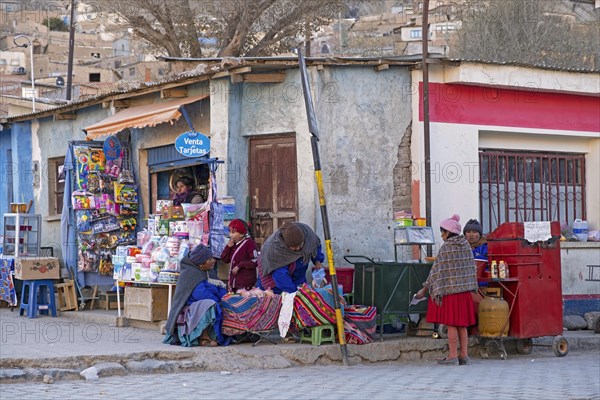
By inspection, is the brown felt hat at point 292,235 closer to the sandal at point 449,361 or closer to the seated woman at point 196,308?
the seated woman at point 196,308

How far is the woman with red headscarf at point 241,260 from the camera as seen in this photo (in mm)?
11469

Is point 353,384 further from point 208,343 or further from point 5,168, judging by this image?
point 5,168

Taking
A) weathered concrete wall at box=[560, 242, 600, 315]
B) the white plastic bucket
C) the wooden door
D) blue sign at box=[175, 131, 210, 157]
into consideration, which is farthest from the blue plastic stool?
the white plastic bucket

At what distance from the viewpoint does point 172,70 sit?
Answer: 2742 cm

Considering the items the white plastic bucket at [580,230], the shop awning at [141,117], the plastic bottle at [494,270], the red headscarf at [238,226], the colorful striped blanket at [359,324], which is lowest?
the colorful striped blanket at [359,324]

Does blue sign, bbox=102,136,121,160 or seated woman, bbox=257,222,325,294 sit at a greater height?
blue sign, bbox=102,136,121,160

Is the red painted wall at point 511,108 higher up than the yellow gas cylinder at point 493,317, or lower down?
higher up

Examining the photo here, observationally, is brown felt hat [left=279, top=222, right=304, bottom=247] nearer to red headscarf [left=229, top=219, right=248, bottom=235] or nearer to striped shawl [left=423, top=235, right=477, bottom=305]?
red headscarf [left=229, top=219, right=248, bottom=235]

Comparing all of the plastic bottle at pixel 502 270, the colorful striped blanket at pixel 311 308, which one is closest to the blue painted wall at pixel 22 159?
the colorful striped blanket at pixel 311 308

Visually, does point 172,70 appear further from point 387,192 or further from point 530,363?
point 530,363

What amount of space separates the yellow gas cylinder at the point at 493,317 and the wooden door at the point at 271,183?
2902 millimetres

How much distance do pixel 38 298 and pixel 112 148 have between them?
249 cm

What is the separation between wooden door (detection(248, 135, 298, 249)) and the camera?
12703mm

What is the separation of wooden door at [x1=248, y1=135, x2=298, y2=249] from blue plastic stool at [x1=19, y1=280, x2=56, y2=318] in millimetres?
3271
